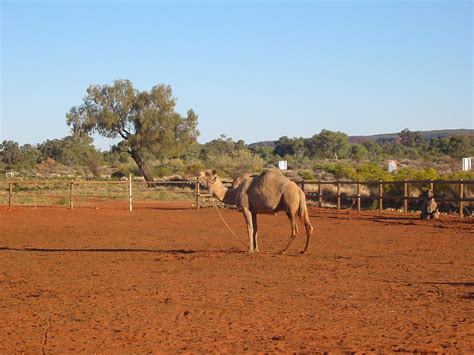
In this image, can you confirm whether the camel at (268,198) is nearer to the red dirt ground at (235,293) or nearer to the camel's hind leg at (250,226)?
the camel's hind leg at (250,226)

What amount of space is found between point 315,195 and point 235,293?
25241 millimetres

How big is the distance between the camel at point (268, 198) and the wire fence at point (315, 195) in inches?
454

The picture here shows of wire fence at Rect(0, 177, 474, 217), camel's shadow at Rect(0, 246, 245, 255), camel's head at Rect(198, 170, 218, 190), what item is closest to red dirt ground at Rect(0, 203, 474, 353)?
camel's shadow at Rect(0, 246, 245, 255)

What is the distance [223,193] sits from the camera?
1752cm

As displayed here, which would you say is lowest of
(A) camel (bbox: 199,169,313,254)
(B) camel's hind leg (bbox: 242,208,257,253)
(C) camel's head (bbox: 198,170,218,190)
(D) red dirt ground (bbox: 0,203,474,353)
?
(D) red dirt ground (bbox: 0,203,474,353)

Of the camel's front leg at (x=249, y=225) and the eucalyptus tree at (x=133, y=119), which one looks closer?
the camel's front leg at (x=249, y=225)

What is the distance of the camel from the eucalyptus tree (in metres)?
42.9

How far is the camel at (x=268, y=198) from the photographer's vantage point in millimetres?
16172

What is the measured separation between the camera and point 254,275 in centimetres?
1325

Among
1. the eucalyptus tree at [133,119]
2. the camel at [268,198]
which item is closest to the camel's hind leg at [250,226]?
the camel at [268,198]

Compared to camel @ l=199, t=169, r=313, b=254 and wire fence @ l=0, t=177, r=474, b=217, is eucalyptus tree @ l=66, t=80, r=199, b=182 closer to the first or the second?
wire fence @ l=0, t=177, r=474, b=217

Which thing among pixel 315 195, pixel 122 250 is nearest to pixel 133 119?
pixel 315 195

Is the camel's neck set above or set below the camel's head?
below

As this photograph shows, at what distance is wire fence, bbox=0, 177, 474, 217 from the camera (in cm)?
3212
